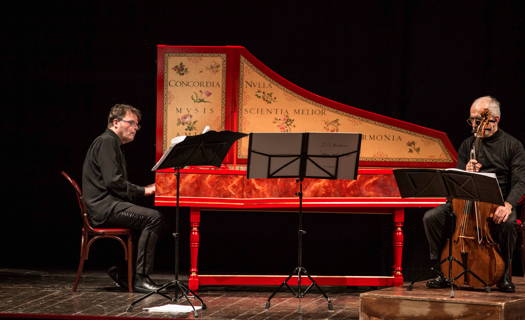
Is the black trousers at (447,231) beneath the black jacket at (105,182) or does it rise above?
beneath

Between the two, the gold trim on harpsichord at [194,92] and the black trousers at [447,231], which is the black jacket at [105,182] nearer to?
the gold trim on harpsichord at [194,92]

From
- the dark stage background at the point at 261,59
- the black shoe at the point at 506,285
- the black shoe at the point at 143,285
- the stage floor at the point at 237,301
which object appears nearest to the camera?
the stage floor at the point at 237,301

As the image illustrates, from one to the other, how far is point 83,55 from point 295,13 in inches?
65.2

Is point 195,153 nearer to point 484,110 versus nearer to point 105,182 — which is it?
point 105,182

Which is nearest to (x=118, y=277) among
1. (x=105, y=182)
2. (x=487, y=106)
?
(x=105, y=182)

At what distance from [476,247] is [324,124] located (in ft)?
4.54

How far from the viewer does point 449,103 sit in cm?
573

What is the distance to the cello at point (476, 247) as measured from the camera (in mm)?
4191

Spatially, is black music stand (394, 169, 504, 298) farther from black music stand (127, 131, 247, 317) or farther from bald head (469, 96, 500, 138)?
black music stand (127, 131, 247, 317)

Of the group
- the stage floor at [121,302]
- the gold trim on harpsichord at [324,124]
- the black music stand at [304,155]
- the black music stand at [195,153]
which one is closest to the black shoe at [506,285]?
the stage floor at [121,302]

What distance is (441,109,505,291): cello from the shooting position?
13.8 feet

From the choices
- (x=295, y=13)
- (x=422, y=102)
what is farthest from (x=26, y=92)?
(x=422, y=102)

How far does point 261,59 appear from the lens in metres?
5.93

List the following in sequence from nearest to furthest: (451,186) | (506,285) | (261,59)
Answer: (451,186) → (506,285) → (261,59)
